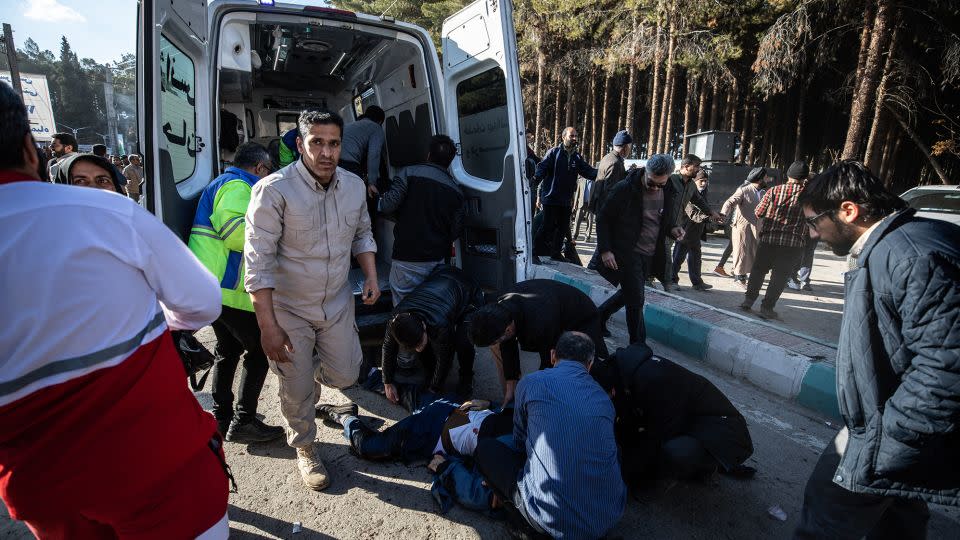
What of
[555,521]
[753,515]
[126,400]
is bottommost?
[753,515]

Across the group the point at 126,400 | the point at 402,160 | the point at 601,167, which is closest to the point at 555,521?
the point at 126,400

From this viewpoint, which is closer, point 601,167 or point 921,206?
point 601,167

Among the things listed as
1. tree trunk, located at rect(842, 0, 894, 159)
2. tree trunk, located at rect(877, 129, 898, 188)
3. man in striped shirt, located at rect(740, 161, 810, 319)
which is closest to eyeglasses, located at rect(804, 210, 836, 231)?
man in striped shirt, located at rect(740, 161, 810, 319)

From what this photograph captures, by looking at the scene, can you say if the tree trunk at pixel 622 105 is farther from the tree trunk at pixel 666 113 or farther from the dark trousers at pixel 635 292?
the dark trousers at pixel 635 292

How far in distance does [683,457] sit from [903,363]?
1.02 m

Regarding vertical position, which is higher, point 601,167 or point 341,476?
point 601,167

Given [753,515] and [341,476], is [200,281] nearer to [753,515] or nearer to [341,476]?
[341,476]

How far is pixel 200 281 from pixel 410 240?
240 centimetres

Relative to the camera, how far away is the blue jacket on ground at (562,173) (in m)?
6.34

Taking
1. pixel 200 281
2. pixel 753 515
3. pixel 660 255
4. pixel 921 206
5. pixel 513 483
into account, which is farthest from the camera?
pixel 921 206

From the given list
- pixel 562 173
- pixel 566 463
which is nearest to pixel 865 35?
pixel 562 173

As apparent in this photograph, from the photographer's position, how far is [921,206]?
711cm

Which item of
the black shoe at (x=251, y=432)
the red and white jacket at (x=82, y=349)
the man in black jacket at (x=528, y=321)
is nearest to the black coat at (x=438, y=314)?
the man in black jacket at (x=528, y=321)

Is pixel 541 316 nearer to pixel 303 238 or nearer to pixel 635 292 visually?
pixel 303 238
